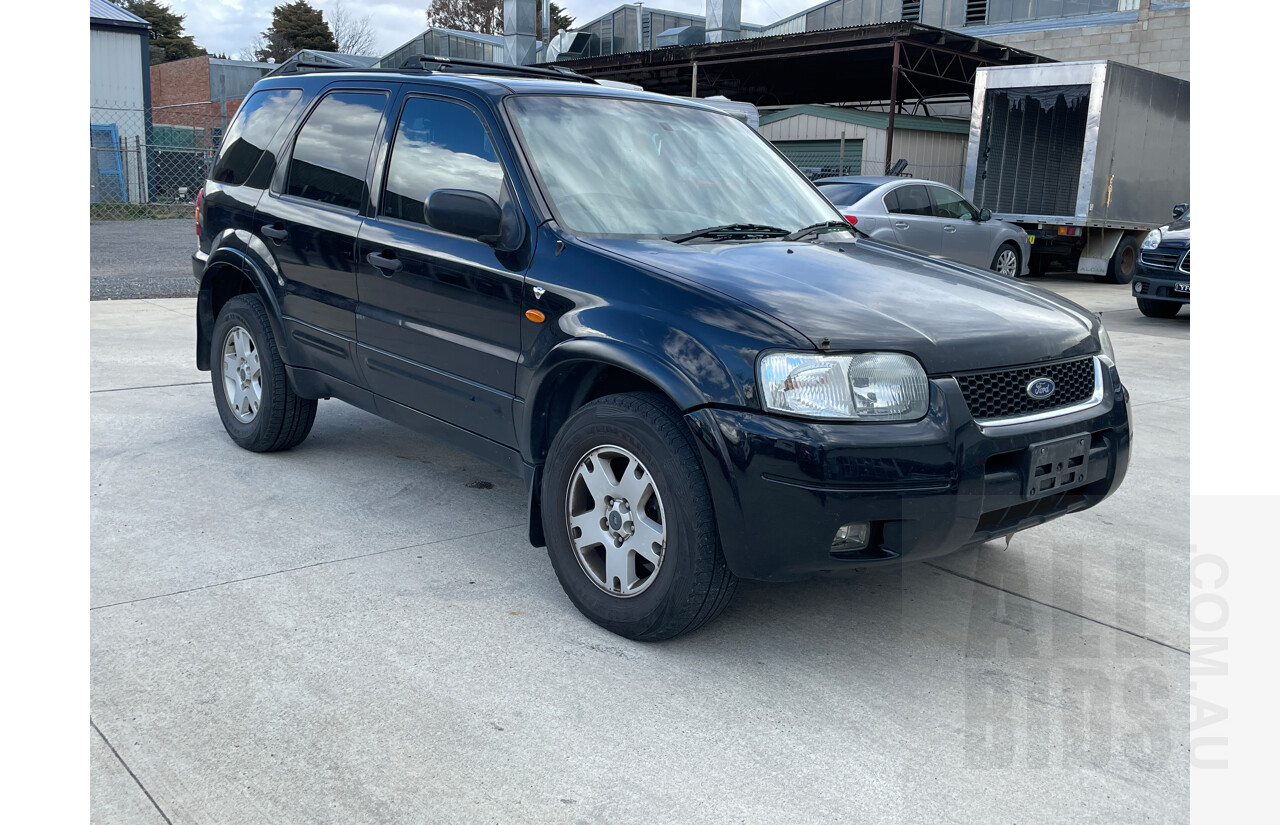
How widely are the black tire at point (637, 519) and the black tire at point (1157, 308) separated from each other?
37.6 ft

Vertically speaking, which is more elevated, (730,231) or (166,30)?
(166,30)

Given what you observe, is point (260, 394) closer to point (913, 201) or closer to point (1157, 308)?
point (913, 201)

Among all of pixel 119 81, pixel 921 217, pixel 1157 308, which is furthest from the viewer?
pixel 119 81

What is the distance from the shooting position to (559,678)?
323 centimetres

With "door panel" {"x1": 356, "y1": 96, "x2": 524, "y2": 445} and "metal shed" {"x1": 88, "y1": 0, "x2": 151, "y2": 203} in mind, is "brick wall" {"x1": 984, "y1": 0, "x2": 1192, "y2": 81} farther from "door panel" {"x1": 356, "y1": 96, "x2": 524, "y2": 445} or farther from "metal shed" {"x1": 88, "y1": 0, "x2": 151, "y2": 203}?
"door panel" {"x1": 356, "y1": 96, "x2": 524, "y2": 445}

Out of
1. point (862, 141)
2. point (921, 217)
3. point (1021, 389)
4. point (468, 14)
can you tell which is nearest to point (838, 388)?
point (1021, 389)

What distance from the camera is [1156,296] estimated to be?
12.4 metres

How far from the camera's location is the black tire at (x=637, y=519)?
10.4 feet

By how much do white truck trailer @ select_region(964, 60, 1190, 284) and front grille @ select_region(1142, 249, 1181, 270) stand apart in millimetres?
4041

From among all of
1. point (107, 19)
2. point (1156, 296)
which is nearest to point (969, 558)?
point (1156, 296)

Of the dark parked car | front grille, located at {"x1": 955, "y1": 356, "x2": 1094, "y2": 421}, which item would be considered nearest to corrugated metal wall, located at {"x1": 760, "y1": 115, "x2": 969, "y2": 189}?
the dark parked car

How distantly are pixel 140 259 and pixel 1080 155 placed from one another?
14.6 m

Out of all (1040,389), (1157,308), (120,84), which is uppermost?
(120,84)
